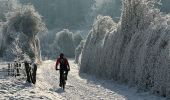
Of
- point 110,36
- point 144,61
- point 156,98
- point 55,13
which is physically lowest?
point 156,98

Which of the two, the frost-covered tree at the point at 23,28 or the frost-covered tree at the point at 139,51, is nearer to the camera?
the frost-covered tree at the point at 139,51

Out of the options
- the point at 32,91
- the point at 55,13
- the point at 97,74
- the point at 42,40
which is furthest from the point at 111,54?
the point at 55,13

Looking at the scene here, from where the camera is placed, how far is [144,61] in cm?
2756

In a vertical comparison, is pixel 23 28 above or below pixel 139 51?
Result: above

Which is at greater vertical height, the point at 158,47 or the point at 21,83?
the point at 158,47

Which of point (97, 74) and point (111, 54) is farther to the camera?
point (97, 74)

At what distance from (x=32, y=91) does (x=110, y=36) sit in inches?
690

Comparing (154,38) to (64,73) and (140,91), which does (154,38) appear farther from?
(64,73)

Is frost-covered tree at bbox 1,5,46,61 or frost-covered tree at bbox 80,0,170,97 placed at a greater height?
frost-covered tree at bbox 1,5,46,61

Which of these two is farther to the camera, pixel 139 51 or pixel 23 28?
pixel 23 28

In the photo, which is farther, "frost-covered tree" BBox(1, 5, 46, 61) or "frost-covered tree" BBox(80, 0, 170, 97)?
"frost-covered tree" BBox(1, 5, 46, 61)

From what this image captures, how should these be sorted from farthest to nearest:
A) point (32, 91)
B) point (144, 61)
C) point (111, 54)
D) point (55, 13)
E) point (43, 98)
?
point (55, 13) → point (111, 54) → point (144, 61) → point (32, 91) → point (43, 98)

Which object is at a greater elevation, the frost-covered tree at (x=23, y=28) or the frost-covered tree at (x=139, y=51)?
the frost-covered tree at (x=23, y=28)

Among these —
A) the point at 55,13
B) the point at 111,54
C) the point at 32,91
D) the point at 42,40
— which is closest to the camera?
the point at 32,91
